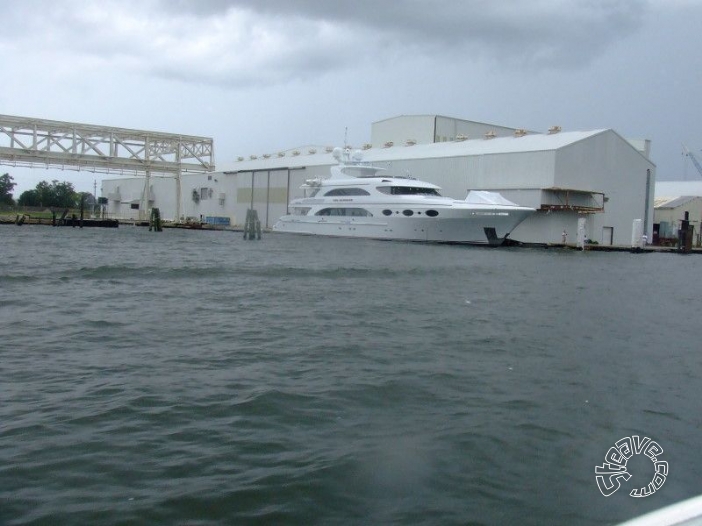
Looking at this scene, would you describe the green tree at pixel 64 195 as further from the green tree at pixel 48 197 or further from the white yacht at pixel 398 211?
the white yacht at pixel 398 211

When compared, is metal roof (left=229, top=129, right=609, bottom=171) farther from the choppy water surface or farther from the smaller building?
the choppy water surface

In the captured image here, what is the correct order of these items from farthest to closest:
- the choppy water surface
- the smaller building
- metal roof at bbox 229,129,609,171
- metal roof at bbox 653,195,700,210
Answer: metal roof at bbox 653,195,700,210
the smaller building
metal roof at bbox 229,129,609,171
the choppy water surface

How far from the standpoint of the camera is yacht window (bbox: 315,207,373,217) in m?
45.8

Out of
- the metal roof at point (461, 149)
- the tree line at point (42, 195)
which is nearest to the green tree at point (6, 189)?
the tree line at point (42, 195)

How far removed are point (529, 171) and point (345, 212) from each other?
40.5 feet

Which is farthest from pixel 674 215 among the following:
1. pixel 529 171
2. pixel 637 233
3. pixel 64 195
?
pixel 64 195

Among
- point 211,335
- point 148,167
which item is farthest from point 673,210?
point 211,335

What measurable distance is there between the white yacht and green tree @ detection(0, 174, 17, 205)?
197ft

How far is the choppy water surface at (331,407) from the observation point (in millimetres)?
5453

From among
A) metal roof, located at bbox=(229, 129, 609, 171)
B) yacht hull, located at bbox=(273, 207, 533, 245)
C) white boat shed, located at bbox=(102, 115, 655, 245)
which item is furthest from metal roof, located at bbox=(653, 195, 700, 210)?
yacht hull, located at bbox=(273, 207, 533, 245)

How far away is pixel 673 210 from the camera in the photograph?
56.4 meters

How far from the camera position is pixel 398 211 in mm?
43094

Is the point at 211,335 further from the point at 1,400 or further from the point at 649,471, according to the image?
the point at 649,471

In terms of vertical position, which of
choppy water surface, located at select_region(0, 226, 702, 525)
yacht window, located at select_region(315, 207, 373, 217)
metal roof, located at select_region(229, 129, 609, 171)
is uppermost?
metal roof, located at select_region(229, 129, 609, 171)
